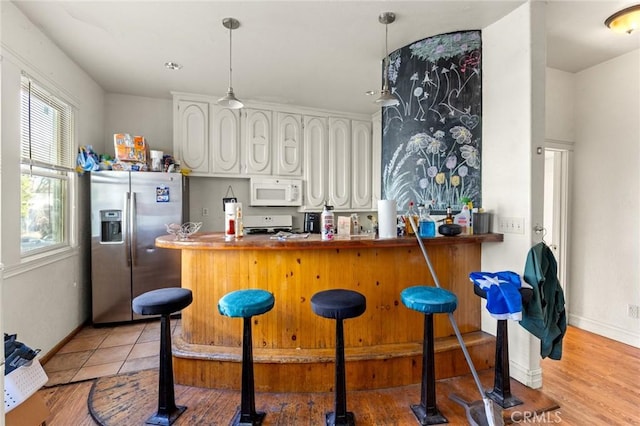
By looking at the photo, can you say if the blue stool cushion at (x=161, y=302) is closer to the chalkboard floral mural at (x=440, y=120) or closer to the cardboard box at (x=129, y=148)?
the chalkboard floral mural at (x=440, y=120)

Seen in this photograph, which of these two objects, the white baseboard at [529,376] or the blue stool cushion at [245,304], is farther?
the white baseboard at [529,376]

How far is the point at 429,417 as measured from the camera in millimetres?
1867

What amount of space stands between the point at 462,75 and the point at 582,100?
1.78m

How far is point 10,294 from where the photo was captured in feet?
7.36

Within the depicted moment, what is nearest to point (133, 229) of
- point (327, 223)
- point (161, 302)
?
point (161, 302)

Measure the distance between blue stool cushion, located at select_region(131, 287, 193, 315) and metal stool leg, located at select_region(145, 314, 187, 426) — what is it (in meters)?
0.09

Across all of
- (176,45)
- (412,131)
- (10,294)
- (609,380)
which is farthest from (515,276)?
(10,294)

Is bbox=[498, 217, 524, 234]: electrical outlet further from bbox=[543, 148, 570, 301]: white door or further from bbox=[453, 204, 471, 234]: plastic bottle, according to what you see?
bbox=[543, 148, 570, 301]: white door

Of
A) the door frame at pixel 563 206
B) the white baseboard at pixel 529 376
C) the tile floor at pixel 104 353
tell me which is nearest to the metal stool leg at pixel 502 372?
the white baseboard at pixel 529 376

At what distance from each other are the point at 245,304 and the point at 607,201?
145 inches

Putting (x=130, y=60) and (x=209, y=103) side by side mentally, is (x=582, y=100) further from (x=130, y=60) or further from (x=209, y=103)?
(x=130, y=60)

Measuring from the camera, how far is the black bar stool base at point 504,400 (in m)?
2.01

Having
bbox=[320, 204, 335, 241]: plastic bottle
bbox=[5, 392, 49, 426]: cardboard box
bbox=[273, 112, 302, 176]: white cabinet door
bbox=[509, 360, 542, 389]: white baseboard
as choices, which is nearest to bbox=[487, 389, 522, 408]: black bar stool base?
bbox=[509, 360, 542, 389]: white baseboard

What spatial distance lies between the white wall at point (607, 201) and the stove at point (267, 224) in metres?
3.51
